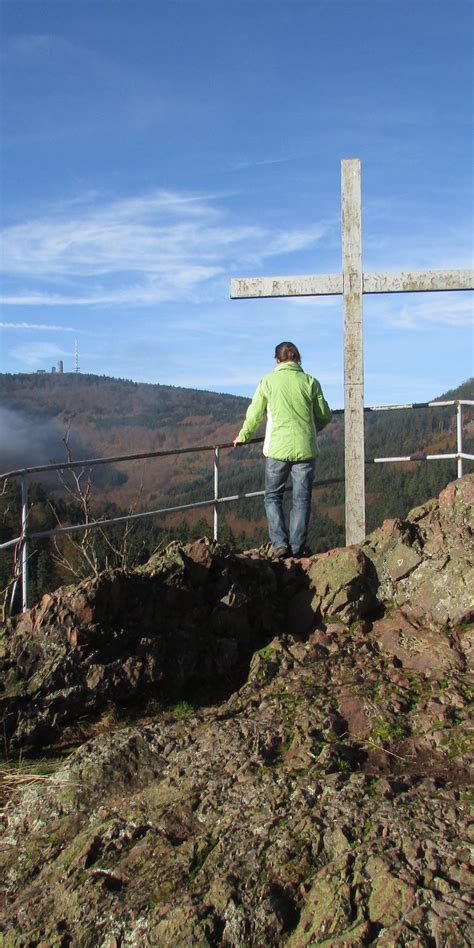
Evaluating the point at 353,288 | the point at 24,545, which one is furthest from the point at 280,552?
the point at 353,288

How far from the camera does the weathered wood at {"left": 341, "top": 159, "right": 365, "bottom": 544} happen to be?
7004 mm

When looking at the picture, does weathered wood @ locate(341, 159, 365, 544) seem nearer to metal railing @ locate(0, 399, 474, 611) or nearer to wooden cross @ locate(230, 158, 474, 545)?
wooden cross @ locate(230, 158, 474, 545)

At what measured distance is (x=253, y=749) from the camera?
3.08 m

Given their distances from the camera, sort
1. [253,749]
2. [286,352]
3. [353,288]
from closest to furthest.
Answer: [253,749]
[286,352]
[353,288]

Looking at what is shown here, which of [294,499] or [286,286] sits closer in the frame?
[294,499]

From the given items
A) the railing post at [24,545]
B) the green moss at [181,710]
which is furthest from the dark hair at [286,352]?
the green moss at [181,710]

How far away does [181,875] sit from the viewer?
7.95ft

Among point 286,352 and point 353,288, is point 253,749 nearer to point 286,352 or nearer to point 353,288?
point 286,352

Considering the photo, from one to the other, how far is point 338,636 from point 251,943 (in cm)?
207

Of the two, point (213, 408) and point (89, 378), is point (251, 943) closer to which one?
point (213, 408)

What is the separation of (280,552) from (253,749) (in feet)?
7.28

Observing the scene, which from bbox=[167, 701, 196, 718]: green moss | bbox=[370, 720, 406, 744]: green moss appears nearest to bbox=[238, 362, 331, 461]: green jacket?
bbox=[167, 701, 196, 718]: green moss

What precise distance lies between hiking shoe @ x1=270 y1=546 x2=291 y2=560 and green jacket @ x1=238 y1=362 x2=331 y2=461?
1084 mm

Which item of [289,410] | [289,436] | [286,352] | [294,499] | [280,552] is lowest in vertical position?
[280,552]
